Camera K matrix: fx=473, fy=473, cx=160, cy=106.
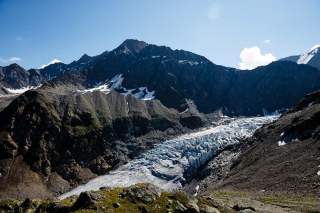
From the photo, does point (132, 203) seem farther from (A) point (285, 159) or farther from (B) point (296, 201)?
(A) point (285, 159)

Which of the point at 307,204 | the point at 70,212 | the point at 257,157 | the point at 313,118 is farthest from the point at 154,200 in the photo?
the point at 313,118

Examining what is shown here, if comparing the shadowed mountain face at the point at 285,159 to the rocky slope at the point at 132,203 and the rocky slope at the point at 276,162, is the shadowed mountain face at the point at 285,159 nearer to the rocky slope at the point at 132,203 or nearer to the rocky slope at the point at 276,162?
the rocky slope at the point at 276,162

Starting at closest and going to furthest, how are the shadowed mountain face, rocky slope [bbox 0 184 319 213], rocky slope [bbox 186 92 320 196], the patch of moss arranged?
1. rocky slope [bbox 0 184 319 213]
2. the patch of moss
3. the shadowed mountain face
4. rocky slope [bbox 186 92 320 196]

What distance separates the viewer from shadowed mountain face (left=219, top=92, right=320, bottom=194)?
114 m

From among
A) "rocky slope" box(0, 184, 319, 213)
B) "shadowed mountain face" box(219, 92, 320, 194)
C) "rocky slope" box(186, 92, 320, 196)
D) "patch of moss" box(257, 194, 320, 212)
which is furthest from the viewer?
"rocky slope" box(186, 92, 320, 196)

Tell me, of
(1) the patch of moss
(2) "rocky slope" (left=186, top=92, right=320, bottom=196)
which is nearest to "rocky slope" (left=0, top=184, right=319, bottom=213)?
(1) the patch of moss

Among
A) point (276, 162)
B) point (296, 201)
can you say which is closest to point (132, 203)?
point (296, 201)

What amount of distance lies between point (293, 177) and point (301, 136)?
113ft

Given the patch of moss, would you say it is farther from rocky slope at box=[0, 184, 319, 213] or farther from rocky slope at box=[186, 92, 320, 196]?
rocky slope at box=[0, 184, 319, 213]

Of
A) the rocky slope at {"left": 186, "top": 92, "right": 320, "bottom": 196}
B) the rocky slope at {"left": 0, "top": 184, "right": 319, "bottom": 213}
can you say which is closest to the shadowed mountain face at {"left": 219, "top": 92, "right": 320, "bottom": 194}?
the rocky slope at {"left": 186, "top": 92, "right": 320, "bottom": 196}

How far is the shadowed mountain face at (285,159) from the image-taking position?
373 ft

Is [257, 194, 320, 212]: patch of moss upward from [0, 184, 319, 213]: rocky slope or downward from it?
downward

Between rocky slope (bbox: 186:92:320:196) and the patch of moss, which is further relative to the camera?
rocky slope (bbox: 186:92:320:196)

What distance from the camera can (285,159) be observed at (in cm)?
13475
